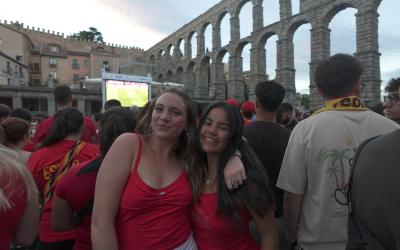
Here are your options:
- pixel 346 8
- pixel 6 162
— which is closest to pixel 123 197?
pixel 6 162

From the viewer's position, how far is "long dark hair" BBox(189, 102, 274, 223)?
2.10m

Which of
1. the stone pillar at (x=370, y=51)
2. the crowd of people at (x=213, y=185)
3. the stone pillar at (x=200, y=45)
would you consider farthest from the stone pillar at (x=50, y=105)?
the crowd of people at (x=213, y=185)

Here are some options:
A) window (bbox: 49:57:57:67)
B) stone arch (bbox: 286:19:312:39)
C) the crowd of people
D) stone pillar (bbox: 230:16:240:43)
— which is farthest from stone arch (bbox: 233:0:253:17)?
the crowd of people

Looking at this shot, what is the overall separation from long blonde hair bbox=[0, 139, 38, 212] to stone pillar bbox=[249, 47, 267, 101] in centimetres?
3247

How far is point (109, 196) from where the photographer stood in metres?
1.93

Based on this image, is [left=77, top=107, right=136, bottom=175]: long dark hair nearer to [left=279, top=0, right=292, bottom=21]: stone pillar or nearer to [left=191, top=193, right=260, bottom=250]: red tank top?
[left=191, top=193, right=260, bottom=250]: red tank top

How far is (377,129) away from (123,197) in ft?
6.41

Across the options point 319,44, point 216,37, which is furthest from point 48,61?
point 319,44

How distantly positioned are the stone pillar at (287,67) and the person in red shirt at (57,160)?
28.7 meters

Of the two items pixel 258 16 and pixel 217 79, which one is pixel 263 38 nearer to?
pixel 258 16

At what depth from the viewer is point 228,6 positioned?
38.1m

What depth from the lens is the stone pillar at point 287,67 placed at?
30.5 meters

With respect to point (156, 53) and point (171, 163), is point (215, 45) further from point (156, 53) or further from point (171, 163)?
point (171, 163)

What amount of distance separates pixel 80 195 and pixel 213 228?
1011 mm
